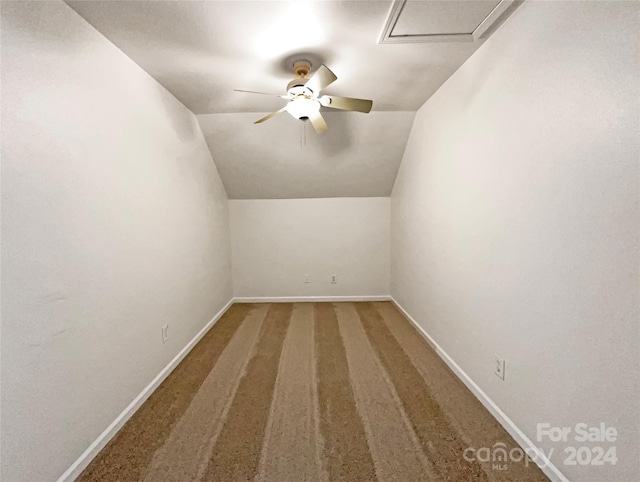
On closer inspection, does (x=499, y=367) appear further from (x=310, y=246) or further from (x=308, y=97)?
(x=310, y=246)

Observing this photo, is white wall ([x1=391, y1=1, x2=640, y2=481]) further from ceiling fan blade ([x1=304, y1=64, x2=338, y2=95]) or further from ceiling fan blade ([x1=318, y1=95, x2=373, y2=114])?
ceiling fan blade ([x1=304, y1=64, x2=338, y2=95])

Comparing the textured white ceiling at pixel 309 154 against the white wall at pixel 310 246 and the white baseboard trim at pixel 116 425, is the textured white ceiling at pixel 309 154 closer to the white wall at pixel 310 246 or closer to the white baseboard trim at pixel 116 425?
the white wall at pixel 310 246

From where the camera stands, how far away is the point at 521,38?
1.34 metres

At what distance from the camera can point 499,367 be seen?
1.58m

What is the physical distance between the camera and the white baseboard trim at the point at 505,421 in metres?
1.23

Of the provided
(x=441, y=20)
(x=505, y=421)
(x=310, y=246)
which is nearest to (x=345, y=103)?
(x=441, y=20)

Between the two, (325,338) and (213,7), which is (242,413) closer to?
(325,338)

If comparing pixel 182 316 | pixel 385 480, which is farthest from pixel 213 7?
pixel 385 480

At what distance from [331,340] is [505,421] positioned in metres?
1.51

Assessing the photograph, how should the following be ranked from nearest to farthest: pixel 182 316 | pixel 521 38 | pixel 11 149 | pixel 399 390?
pixel 11 149, pixel 521 38, pixel 399 390, pixel 182 316

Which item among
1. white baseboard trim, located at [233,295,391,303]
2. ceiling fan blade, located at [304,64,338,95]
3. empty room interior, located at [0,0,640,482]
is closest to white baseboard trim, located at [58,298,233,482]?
empty room interior, located at [0,0,640,482]

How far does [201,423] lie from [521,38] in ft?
8.94

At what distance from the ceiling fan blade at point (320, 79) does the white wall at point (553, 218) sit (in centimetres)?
95

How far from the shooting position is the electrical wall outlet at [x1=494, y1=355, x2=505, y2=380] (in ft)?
5.08
